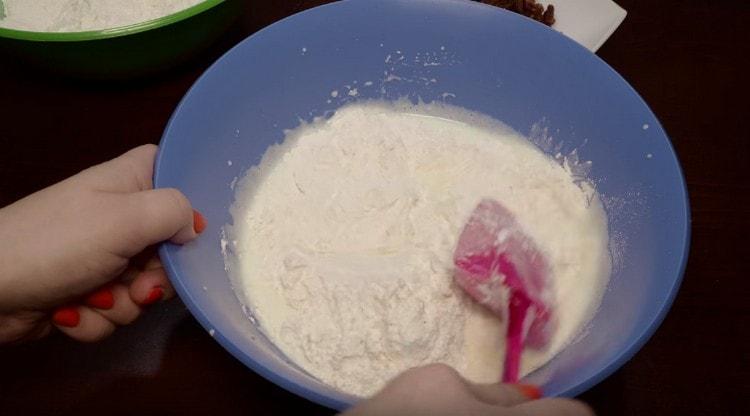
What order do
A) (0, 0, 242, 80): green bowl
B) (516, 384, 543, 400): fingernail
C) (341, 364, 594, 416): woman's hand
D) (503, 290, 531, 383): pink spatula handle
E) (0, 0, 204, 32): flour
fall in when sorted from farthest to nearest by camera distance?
(0, 0, 204, 32): flour < (0, 0, 242, 80): green bowl < (503, 290, 531, 383): pink spatula handle < (516, 384, 543, 400): fingernail < (341, 364, 594, 416): woman's hand

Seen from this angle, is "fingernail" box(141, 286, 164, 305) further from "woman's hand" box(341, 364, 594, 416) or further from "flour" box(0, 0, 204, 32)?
"flour" box(0, 0, 204, 32)

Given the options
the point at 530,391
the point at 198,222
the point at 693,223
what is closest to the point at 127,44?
the point at 198,222

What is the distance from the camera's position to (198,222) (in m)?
0.82

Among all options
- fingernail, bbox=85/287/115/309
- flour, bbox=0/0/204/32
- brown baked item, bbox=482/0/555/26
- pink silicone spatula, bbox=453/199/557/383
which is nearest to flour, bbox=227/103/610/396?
pink silicone spatula, bbox=453/199/557/383

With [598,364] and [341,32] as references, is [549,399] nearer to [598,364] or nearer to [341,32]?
[598,364]

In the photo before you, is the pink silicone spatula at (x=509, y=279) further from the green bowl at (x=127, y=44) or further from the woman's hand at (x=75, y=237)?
the green bowl at (x=127, y=44)

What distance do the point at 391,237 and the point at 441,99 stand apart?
32cm

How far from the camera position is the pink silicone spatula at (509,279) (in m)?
0.85

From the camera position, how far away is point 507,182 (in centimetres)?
105

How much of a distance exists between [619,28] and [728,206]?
457 millimetres

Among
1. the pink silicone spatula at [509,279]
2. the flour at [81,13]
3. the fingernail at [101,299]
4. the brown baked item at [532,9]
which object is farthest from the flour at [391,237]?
the flour at [81,13]

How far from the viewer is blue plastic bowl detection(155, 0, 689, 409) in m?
0.74

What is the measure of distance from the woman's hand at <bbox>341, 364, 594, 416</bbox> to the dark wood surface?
33 centimetres

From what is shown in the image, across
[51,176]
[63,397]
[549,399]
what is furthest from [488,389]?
[51,176]
